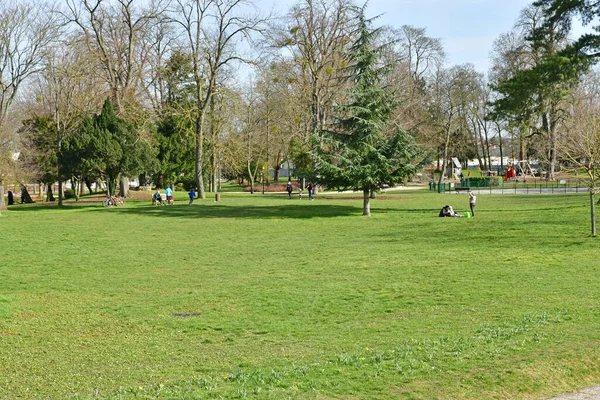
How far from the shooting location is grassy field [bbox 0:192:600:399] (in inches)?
344

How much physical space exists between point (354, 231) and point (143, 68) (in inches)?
1578

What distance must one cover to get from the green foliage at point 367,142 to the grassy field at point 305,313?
9004 mm

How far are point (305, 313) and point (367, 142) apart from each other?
27274 millimetres

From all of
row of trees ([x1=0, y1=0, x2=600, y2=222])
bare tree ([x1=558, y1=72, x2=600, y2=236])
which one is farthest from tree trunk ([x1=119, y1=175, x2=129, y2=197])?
bare tree ([x1=558, y1=72, x2=600, y2=236])

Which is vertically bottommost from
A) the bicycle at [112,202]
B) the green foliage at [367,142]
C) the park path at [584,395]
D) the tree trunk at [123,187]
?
the park path at [584,395]

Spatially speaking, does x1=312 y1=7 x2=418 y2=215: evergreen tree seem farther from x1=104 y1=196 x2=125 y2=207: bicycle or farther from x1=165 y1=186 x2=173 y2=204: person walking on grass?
x1=104 y1=196 x2=125 y2=207: bicycle

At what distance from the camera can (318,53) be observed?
61.8 meters

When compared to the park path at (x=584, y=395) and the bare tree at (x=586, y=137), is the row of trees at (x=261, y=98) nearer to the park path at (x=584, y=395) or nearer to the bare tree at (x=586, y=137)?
the bare tree at (x=586, y=137)

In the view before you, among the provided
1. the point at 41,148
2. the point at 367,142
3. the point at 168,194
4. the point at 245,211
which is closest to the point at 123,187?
the point at 168,194

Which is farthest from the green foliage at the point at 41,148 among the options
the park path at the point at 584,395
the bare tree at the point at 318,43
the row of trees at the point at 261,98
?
the park path at the point at 584,395

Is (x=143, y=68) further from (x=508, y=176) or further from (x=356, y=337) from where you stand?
(x=356, y=337)

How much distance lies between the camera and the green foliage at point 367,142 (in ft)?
132

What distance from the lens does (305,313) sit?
14.5 m

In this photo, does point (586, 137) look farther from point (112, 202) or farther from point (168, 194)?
point (112, 202)
